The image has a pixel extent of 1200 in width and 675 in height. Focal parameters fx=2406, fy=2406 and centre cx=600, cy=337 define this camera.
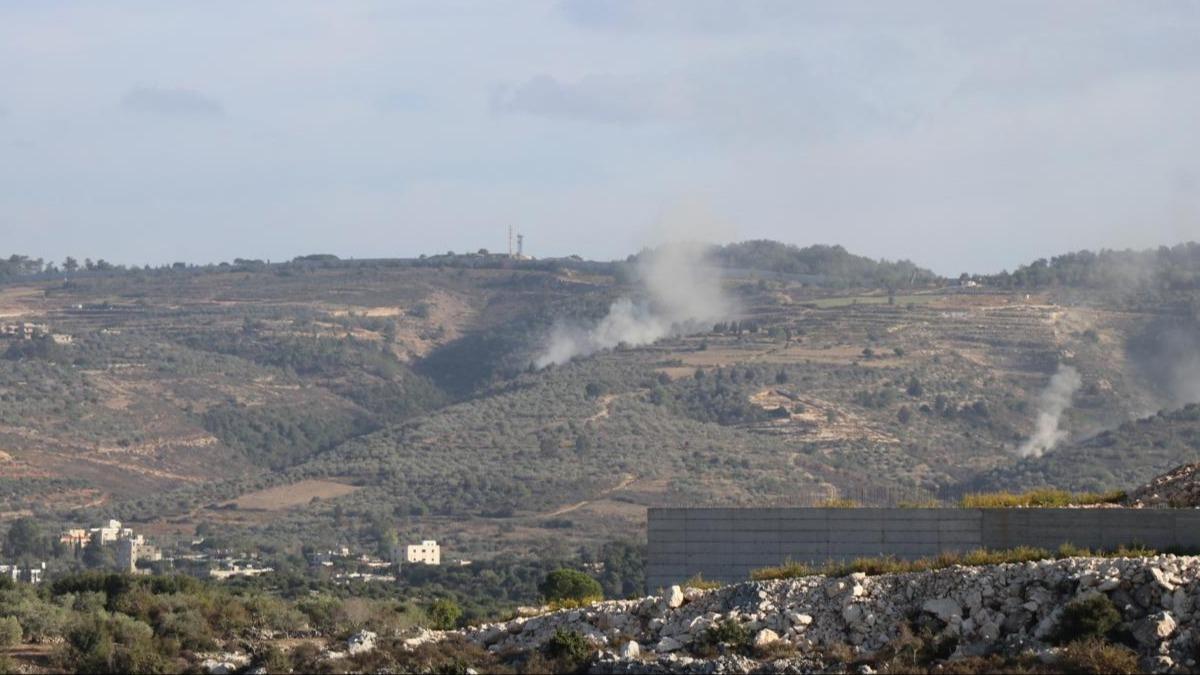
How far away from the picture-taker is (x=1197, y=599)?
89.9 ft

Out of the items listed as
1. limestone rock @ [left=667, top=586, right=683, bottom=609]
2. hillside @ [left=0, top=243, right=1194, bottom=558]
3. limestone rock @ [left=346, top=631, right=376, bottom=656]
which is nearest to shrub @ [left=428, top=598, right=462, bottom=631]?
limestone rock @ [left=346, top=631, right=376, bottom=656]

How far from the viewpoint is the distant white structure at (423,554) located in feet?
347

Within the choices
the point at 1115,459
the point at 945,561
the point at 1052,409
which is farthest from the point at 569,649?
the point at 1052,409

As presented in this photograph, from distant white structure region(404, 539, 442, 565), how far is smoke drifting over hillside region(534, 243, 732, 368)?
69832mm

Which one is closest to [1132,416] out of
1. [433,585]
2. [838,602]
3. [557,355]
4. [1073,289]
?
[1073,289]

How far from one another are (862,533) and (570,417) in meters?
116

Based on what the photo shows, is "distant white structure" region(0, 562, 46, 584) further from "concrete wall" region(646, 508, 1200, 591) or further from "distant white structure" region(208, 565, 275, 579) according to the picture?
"concrete wall" region(646, 508, 1200, 591)

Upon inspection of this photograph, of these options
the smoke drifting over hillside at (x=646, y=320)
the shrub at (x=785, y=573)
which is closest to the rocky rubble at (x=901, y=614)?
the shrub at (x=785, y=573)

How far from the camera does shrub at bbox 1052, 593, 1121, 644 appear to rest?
89.9ft

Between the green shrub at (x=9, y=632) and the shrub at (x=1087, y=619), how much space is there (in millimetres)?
16568

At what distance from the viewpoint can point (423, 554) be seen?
107625mm

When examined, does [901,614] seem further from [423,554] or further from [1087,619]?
[423,554]

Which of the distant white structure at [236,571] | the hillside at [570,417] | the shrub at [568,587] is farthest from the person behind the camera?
the hillside at [570,417]

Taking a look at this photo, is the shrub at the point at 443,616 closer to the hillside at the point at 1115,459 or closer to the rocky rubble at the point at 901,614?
the rocky rubble at the point at 901,614
